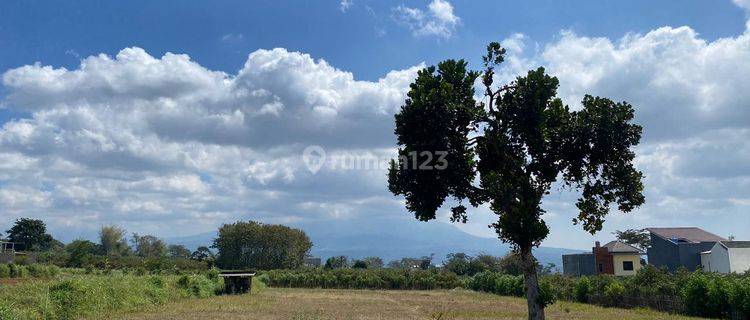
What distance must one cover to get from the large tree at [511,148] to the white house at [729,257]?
41.0 meters

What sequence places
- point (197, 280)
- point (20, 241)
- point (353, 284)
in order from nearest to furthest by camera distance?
point (197, 280) → point (353, 284) → point (20, 241)

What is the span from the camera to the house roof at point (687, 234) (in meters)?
65.1

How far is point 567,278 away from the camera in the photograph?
142 feet

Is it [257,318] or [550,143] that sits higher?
[550,143]

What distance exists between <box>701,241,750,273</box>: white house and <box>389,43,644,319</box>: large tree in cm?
4105

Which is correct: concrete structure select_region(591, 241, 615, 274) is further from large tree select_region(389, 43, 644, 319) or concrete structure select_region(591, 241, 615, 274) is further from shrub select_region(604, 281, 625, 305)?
large tree select_region(389, 43, 644, 319)

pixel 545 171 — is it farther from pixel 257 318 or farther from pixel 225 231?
pixel 225 231

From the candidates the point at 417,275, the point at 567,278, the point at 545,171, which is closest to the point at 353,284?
the point at 417,275

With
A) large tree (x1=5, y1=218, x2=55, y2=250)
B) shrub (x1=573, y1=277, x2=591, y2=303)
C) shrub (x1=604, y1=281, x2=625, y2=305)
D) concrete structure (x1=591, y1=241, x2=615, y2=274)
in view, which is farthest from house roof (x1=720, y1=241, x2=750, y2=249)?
large tree (x1=5, y1=218, x2=55, y2=250)

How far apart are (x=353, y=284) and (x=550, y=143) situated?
45763 mm

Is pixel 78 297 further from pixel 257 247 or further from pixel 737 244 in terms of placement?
pixel 257 247

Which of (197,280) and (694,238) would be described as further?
(694,238)

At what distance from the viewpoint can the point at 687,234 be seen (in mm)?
67062

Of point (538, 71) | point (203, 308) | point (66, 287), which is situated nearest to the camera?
point (538, 71)
